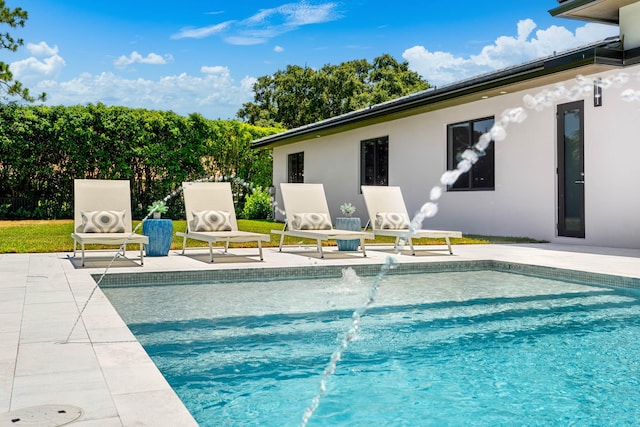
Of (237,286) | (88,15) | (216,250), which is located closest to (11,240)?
(216,250)

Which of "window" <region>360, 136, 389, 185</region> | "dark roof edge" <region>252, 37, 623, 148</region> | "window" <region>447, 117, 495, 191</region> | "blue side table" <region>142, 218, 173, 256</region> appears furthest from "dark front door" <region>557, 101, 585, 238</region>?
"blue side table" <region>142, 218, 173, 256</region>

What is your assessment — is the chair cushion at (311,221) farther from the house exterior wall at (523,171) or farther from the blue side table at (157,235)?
the house exterior wall at (523,171)

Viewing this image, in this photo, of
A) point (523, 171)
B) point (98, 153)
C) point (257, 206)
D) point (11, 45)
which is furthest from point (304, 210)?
point (11, 45)

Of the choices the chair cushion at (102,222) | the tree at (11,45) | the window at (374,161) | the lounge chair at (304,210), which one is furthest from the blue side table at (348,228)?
the tree at (11,45)

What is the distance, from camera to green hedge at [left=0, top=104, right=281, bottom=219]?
17344mm

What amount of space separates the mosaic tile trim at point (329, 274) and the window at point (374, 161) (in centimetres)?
828

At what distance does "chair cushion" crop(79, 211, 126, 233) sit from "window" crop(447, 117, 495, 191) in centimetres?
785

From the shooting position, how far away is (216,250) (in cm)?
984

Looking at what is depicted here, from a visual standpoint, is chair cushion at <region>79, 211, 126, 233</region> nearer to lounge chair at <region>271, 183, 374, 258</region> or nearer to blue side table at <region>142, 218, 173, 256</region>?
blue side table at <region>142, 218, 173, 256</region>

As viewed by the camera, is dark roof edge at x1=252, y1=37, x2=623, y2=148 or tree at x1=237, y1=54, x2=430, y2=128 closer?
dark roof edge at x1=252, y1=37, x2=623, y2=148

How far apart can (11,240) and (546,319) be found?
913 centimetres

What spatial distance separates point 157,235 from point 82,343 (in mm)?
5249

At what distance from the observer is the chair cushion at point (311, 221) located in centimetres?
980

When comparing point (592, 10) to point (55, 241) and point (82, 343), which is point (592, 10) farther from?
point (82, 343)
